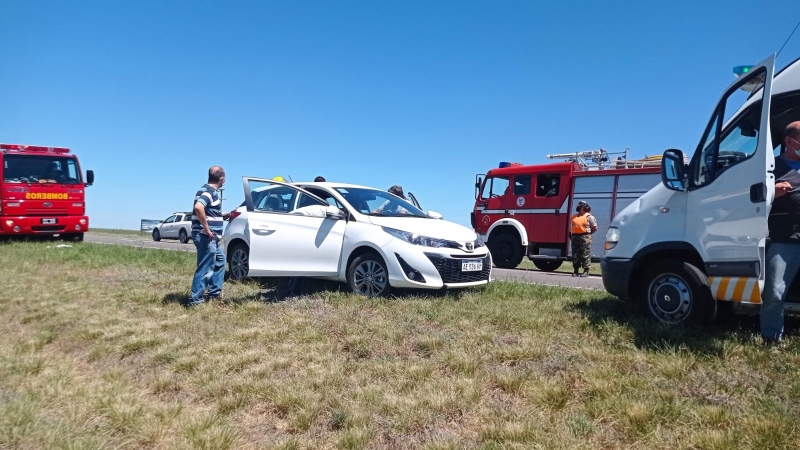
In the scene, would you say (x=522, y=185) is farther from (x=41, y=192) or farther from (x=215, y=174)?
(x=41, y=192)

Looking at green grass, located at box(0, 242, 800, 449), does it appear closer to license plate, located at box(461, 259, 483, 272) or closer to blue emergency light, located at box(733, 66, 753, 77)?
license plate, located at box(461, 259, 483, 272)

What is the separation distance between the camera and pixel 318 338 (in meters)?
4.83

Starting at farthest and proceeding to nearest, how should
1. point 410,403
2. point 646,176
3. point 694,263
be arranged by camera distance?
point 646,176
point 694,263
point 410,403

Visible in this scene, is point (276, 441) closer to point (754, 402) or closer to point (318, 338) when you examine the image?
point (318, 338)

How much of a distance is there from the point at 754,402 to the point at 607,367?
2.94 feet

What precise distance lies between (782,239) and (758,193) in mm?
488

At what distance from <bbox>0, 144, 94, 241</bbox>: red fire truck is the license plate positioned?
13855 millimetres

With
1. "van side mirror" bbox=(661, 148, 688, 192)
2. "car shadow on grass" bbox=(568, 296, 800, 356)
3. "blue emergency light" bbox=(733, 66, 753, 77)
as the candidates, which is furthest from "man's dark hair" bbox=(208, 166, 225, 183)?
"blue emergency light" bbox=(733, 66, 753, 77)

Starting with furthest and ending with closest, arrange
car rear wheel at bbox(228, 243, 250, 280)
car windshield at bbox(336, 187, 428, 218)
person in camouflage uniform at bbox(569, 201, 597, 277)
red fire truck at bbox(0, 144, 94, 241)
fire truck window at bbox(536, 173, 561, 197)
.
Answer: red fire truck at bbox(0, 144, 94, 241)
fire truck window at bbox(536, 173, 561, 197)
person in camouflage uniform at bbox(569, 201, 597, 277)
car rear wheel at bbox(228, 243, 250, 280)
car windshield at bbox(336, 187, 428, 218)

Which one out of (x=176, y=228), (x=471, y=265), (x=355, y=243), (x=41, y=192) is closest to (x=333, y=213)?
(x=355, y=243)

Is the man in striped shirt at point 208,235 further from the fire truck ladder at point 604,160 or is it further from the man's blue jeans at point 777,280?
the fire truck ladder at point 604,160

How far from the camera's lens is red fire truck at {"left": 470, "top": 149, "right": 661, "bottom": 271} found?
12.2m

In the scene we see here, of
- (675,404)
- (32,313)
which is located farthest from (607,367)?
(32,313)

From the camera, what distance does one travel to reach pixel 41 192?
48.6ft
